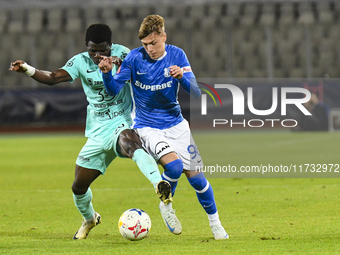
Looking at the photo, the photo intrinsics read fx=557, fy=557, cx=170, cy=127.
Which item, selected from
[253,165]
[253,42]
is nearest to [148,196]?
[253,165]

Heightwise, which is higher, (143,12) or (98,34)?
(98,34)

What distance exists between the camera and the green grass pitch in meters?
4.96

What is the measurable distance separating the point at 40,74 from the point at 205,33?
71.5 feet

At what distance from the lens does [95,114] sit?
5699 millimetres

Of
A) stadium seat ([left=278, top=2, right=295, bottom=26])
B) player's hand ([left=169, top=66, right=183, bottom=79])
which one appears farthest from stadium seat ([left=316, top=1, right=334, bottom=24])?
player's hand ([left=169, top=66, right=183, bottom=79])

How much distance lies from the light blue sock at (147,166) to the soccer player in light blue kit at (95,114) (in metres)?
0.29

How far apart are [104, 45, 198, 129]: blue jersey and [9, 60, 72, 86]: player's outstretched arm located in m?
0.62

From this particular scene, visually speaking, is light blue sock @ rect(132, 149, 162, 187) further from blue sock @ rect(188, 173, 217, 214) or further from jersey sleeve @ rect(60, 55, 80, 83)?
jersey sleeve @ rect(60, 55, 80, 83)

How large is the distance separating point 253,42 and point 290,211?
20133 millimetres

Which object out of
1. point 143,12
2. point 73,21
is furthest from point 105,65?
point 73,21

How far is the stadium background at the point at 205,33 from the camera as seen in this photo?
25375 millimetres

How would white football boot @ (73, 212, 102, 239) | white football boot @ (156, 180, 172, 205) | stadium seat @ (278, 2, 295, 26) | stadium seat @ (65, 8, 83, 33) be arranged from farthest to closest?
1. stadium seat @ (65, 8, 83, 33)
2. stadium seat @ (278, 2, 295, 26)
3. white football boot @ (73, 212, 102, 239)
4. white football boot @ (156, 180, 172, 205)

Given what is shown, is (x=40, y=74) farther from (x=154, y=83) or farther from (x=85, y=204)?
(x=85, y=204)

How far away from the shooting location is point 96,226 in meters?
6.21
